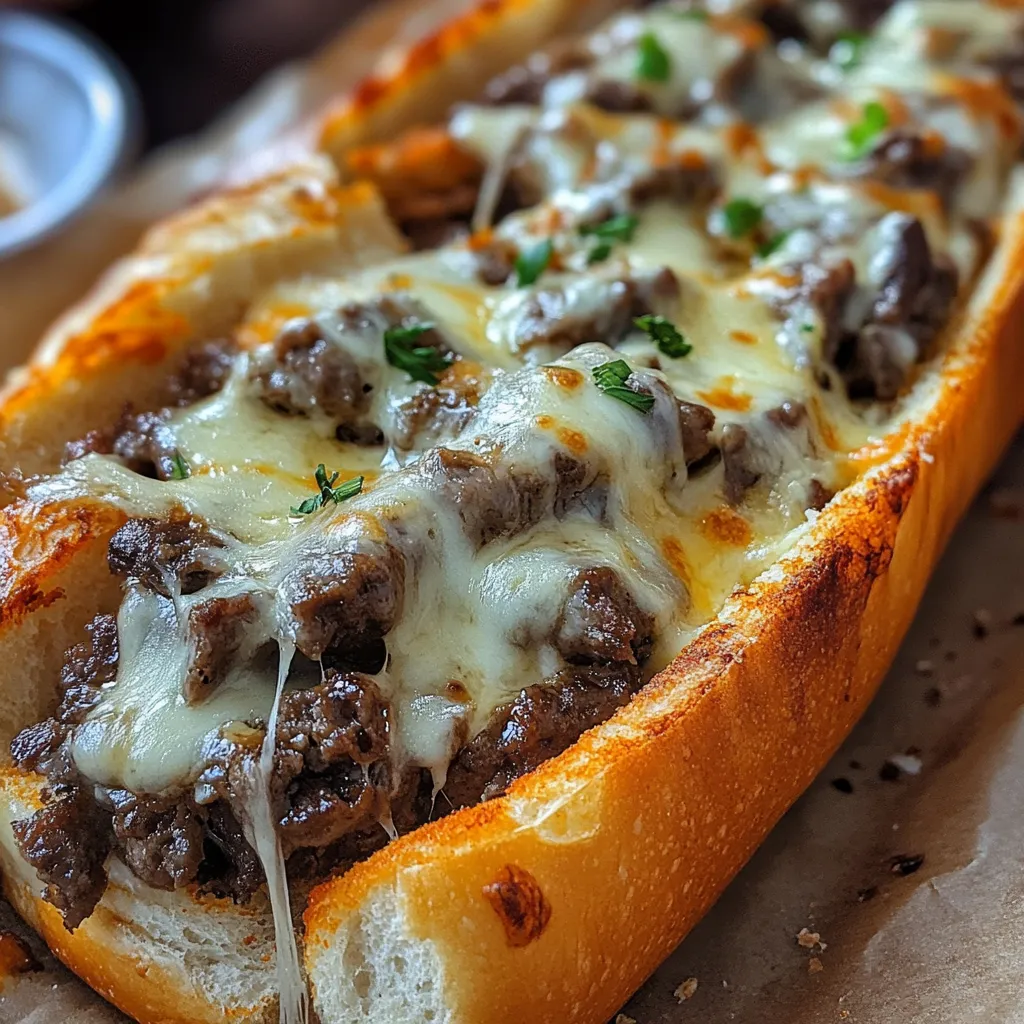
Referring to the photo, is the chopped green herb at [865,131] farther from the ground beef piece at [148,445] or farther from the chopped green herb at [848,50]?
the ground beef piece at [148,445]

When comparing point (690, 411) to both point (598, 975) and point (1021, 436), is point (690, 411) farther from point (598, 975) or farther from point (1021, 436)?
point (1021, 436)

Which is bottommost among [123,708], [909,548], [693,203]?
[909,548]

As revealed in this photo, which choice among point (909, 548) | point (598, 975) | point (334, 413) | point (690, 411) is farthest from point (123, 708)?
point (909, 548)

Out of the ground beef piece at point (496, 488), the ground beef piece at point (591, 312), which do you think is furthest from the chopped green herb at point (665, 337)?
the ground beef piece at point (496, 488)

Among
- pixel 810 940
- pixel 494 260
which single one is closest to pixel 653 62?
pixel 494 260

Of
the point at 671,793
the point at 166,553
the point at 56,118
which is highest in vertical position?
the point at 166,553

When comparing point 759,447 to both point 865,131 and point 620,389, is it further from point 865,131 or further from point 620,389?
point 865,131
